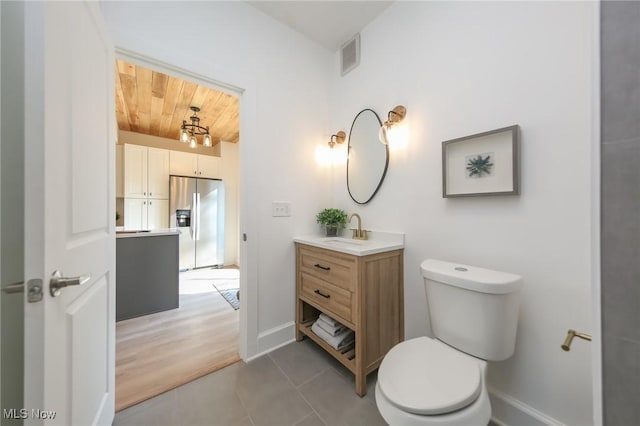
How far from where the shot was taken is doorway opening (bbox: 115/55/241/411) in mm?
1612

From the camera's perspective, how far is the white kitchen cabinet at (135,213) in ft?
11.9

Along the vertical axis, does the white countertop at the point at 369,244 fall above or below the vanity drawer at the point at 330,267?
above

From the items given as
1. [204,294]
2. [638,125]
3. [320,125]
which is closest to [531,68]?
[638,125]

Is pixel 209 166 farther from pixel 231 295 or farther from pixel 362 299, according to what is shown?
pixel 362 299

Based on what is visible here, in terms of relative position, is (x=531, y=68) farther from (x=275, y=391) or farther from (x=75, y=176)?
(x=275, y=391)

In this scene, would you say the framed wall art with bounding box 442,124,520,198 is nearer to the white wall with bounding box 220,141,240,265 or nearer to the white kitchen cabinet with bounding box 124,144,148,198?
the white wall with bounding box 220,141,240,265

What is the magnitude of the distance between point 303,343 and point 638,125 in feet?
6.63

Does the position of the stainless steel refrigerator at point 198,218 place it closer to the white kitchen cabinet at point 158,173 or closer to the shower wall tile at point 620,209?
the white kitchen cabinet at point 158,173

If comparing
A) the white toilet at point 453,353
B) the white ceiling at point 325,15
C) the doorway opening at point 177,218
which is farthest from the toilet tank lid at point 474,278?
the white ceiling at point 325,15

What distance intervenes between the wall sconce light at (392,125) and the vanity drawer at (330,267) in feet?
2.97

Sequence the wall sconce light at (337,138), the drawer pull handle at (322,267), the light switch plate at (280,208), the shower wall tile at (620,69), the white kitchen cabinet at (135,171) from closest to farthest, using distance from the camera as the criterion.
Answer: the shower wall tile at (620,69) < the drawer pull handle at (322,267) < the light switch plate at (280,208) < the wall sconce light at (337,138) < the white kitchen cabinet at (135,171)

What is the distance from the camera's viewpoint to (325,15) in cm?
176

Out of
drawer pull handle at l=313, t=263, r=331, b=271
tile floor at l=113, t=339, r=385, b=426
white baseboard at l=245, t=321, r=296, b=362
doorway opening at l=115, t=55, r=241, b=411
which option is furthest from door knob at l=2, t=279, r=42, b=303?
white baseboard at l=245, t=321, r=296, b=362

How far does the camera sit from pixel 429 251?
1444 mm
